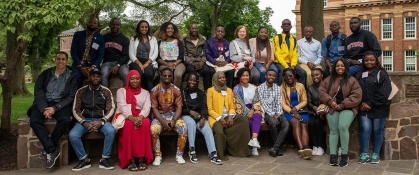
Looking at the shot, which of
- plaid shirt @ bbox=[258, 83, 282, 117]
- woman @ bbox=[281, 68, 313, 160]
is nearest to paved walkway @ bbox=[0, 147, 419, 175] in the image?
woman @ bbox=[281, 68, 313, 160]

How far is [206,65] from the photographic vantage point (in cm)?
733

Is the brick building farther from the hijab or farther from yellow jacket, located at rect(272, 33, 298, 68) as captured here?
the hijab

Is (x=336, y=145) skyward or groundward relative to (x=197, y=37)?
groundward

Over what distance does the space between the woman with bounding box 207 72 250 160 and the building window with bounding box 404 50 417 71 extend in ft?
99.3

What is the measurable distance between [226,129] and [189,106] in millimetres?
733

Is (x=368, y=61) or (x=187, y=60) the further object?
Result: (x=187, y=60)

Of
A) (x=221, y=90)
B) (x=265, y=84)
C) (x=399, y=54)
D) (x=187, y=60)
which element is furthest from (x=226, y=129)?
(x=399, y=54)

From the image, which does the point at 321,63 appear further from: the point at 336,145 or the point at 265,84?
the point at 336,145

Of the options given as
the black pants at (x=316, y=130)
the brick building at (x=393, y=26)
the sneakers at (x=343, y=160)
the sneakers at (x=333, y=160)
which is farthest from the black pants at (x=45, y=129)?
the brick building at (x=393, y=26)

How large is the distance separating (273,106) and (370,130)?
5.24 feet

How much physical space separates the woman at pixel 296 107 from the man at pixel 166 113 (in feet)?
6.04

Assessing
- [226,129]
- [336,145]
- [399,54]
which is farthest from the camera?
[399,54]

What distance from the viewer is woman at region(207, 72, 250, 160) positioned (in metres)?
6.38

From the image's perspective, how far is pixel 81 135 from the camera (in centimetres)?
575
